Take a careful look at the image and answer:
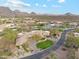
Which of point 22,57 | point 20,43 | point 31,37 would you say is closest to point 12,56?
point 22,57

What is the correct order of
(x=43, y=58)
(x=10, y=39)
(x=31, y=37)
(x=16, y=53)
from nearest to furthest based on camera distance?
(x=43, y=58) → (x=16, y=53) → (x=10, y=39) → (x=31, y=37)

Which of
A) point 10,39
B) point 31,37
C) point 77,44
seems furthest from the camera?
point 31,37

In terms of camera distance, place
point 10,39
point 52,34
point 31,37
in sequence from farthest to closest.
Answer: point 52,34
point 31,37
point 10,39

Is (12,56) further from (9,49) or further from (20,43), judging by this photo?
(20,43)

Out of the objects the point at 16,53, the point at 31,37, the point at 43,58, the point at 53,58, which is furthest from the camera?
the point at 31,37

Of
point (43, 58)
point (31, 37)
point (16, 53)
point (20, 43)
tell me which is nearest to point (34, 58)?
point (43, 58)

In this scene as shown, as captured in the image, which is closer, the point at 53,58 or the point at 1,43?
the point at 53,58

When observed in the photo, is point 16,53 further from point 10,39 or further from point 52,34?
point 52,34

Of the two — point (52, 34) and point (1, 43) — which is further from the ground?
point (1, 43)

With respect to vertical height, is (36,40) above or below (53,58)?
below
